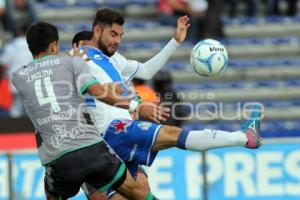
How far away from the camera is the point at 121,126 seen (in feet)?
30.1

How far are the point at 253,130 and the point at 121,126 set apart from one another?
4.04 ft

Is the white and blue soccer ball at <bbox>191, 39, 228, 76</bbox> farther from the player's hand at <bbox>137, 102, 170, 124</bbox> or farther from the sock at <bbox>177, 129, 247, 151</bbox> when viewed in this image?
the player's hand at <bbox>137, 102, 170, 124</bbox>

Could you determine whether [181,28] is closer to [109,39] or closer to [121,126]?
[109,39]

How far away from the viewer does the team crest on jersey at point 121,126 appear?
30.0 ft

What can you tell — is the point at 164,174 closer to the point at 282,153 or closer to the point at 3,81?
the point at 282,153

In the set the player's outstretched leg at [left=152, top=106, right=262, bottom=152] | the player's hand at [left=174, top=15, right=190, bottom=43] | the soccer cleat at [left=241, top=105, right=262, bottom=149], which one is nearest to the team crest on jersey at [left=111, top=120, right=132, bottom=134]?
the player's outstretched leg at [left=152, top=106, right=262, bottom=152]

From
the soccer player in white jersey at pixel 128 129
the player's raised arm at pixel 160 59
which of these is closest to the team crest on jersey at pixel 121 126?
the soccer player in white jersey at pixel 128 129

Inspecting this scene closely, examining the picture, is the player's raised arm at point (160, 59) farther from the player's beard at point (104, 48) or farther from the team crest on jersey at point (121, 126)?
the team crest on jersey at point (121, 126)

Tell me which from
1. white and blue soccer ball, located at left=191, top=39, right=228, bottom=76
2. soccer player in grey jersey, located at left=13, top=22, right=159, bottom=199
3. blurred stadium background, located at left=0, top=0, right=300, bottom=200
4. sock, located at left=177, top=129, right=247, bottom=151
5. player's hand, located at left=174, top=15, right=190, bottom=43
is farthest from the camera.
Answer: blurred stadium background, located at left=0, top=0, right=300, bottom=200

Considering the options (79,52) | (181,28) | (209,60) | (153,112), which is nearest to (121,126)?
(153,112)

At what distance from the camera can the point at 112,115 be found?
9328mm

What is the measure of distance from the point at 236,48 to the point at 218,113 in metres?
1.67

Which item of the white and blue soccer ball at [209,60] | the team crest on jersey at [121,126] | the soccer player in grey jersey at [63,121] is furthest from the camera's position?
the white and blue soccer ball at [209,60]

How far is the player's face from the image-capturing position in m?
9.44
